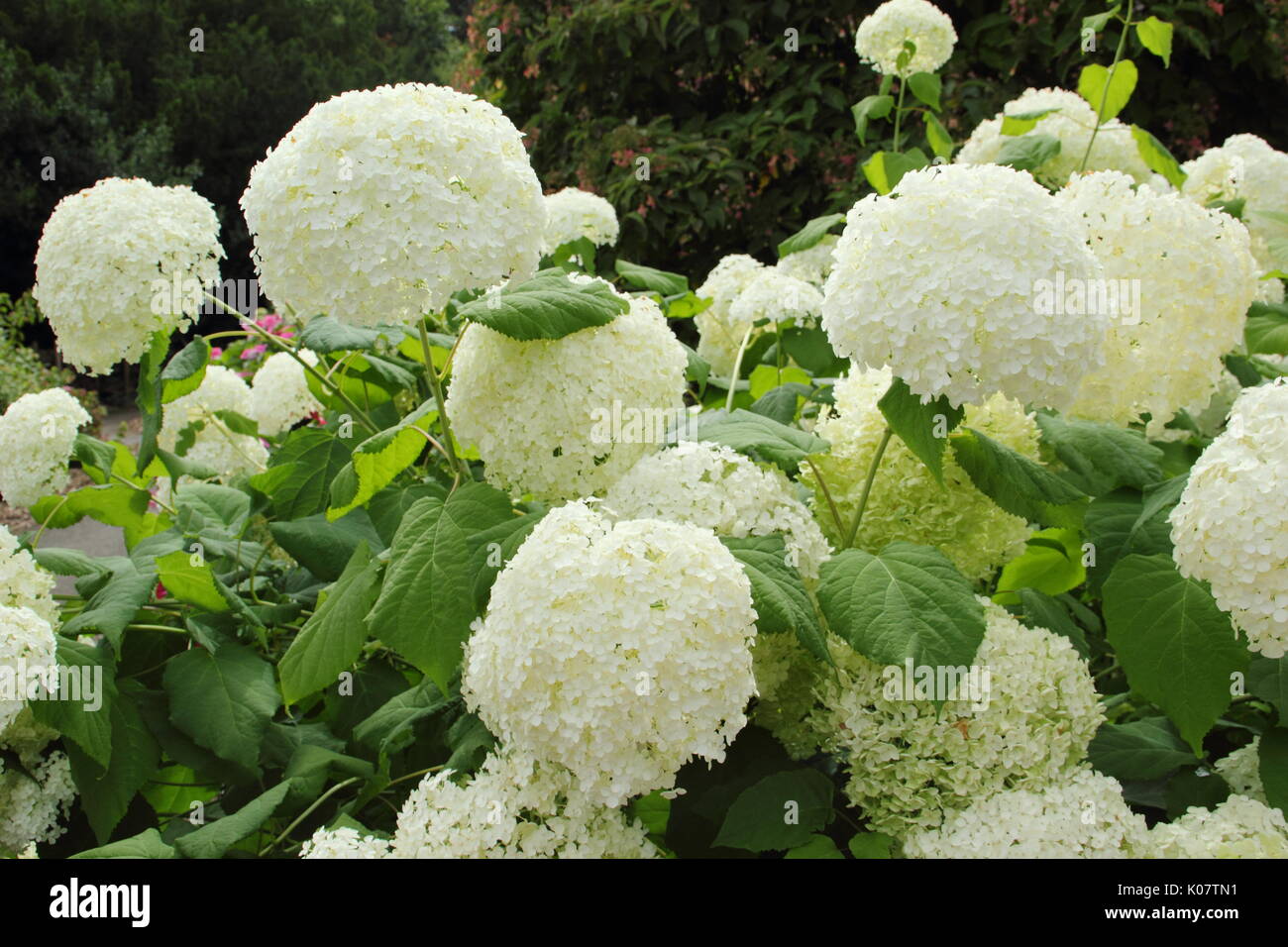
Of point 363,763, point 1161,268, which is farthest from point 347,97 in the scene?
point 1161,268

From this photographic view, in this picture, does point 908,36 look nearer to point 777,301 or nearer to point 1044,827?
point 777,301

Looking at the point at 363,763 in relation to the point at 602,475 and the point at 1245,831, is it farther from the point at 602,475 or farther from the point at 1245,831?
the point at 1245,831

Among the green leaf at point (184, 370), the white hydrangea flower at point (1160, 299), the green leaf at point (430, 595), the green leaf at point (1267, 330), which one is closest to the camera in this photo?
the green leaf at point (430, 595)

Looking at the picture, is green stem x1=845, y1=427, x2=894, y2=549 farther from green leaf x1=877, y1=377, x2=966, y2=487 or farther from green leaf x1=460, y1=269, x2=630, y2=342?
green leaf x1=460, y1=269, x2=630, y2=342

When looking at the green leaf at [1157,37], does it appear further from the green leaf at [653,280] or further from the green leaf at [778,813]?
the green leaf at [778,813]

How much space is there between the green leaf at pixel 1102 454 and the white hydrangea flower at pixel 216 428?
2.37m

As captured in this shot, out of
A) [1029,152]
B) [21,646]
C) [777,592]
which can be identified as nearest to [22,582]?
[21,646]

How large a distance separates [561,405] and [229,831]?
0.82 meters

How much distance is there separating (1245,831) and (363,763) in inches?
54.7

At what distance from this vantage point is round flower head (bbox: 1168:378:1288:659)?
4.54 ft

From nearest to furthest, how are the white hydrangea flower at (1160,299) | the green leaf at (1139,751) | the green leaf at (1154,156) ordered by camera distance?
the green leaf at (1139,751) < the white hydrangea flower at (1160,299) < the green leaf at (1154,156)

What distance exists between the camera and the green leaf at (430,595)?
155cm

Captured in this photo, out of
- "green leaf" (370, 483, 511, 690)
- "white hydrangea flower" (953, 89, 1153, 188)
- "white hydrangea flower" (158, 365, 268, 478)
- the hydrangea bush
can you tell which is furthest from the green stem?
"white hydrangea flower" (158, 365, 268, 478)

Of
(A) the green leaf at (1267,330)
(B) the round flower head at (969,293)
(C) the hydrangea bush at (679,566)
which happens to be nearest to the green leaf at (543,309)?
(C) the hydrangea bush at (679,566)
